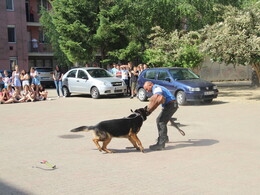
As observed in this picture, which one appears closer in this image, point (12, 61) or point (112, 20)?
point (112, 20)

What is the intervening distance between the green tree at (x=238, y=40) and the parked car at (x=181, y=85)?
1357 millimetres

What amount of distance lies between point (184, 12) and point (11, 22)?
19.7 m

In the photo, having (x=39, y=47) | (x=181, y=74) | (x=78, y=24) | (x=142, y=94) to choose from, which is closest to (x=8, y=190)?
(x=181, y=74)

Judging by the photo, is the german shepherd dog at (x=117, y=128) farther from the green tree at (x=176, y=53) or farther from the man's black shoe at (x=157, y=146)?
the green tree at (x=176, y=53)

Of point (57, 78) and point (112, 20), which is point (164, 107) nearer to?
point (57, 78)

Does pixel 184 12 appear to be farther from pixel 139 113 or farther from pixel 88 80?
pixel 139 113

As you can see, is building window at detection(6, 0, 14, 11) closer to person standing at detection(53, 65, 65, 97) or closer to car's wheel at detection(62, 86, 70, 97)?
person standing at detection(53, 65, 65, 97)

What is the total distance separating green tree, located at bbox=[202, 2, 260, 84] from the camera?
14.4 meters

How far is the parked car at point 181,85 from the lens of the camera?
48.8 ft

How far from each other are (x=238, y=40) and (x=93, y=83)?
7.91 m

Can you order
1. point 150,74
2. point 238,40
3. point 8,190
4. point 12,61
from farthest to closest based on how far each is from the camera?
point 12,61 < point 150,74 < point 238,40 < point 8,190

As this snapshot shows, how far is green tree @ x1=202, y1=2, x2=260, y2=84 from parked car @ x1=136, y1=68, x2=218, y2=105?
1.36m

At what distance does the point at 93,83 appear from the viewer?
1916 centimetres

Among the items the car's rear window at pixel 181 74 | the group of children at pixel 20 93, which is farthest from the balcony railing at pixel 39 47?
the car's rear window at pixel 181 74
